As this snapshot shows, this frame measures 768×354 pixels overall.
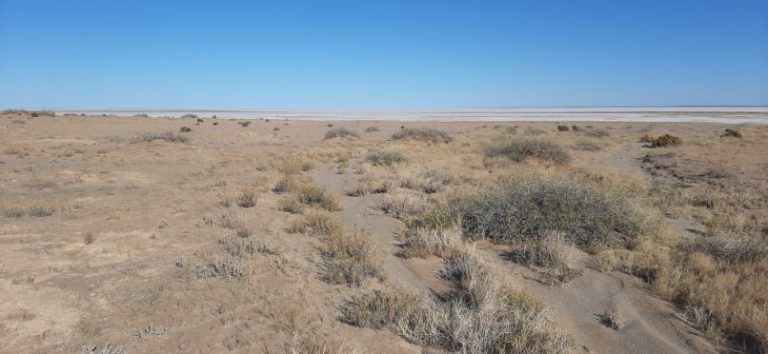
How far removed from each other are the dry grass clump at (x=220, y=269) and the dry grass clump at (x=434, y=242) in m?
2.25

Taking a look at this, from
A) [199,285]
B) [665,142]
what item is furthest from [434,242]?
[665,142]

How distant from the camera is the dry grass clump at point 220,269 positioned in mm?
5312

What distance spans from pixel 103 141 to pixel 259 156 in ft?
39.5

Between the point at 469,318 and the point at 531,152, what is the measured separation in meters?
14.0

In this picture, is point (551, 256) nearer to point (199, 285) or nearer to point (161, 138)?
point (199, 285)

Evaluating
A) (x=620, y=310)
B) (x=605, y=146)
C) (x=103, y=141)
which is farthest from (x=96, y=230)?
(x=605, y=146)

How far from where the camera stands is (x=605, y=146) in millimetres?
23938

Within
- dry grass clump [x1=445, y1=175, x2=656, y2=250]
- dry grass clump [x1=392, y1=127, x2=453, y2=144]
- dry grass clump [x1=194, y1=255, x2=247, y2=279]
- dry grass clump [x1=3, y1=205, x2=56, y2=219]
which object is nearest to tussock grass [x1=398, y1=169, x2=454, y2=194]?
dry grass clump [x1=445, y1=175, x2=656, y2=250]

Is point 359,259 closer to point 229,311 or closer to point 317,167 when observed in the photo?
point 229,311

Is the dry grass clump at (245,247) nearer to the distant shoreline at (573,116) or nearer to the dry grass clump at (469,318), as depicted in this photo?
the dry grass clump at (469,318)

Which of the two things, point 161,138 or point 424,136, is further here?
point 424,136

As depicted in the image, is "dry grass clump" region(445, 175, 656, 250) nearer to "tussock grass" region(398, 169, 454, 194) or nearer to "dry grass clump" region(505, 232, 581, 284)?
"dry grass clump" region(505, 232, 581, 284)

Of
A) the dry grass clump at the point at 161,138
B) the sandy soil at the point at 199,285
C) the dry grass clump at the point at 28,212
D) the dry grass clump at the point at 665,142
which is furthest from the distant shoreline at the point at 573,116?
the dry grass clump at the point at 28,212

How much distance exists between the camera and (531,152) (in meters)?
16.9
